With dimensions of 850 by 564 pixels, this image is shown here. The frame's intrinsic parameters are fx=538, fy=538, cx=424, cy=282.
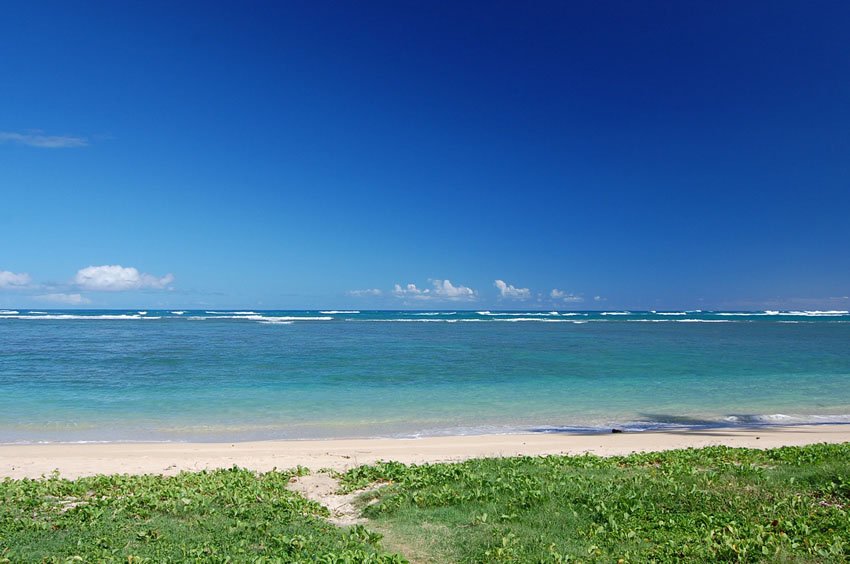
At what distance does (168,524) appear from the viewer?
7141mm

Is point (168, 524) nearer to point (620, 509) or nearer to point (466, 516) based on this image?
point (466, 516)

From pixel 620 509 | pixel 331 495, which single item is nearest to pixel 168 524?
pixel 331 495

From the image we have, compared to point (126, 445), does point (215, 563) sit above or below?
above

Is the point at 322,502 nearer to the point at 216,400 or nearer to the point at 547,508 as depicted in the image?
the point at 547,508

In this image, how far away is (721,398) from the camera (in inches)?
866

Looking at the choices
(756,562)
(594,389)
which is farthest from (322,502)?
(594,389)

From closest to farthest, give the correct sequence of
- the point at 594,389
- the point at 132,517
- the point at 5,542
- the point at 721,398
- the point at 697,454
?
1. the point at 5,542
2. the point at 132,517
3. the point at 697,454
4. the point at 721,398
5. the point at 594,389

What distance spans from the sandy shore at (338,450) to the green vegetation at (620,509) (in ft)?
7.69

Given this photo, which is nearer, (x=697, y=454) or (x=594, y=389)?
(x=697, y=454)

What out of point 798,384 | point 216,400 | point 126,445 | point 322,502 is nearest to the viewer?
point 322,502

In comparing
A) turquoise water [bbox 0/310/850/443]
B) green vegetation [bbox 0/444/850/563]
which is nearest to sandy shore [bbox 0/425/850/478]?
turquoise water [bbox 0/310/850/443]

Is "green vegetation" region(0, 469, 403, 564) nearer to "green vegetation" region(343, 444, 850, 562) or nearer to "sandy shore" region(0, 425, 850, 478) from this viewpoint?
"green vegetation" region(343, 444, 850, 562)

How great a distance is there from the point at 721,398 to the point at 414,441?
46.9 ft

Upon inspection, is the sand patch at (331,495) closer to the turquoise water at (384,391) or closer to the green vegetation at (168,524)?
the green vegetation at (168,524)
